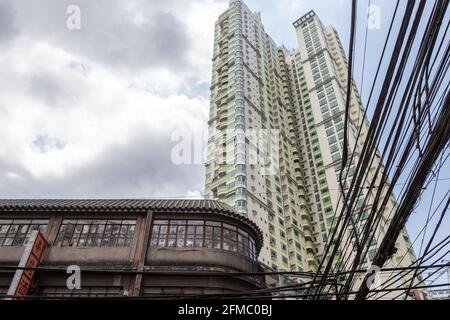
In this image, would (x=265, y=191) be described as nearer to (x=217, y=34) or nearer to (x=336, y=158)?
(x=336, y=158)

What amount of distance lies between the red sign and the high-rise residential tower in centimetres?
3966

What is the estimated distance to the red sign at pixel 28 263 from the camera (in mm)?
14889

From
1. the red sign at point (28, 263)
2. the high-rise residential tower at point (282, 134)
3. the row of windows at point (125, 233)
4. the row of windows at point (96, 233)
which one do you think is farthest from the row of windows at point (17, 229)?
the high-rise residential tower at point (282, 134)

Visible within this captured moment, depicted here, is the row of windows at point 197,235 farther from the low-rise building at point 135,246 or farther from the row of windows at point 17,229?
the row of windows at point 17,229

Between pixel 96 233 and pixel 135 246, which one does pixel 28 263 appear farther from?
pixel 135 246

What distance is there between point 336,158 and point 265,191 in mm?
20011

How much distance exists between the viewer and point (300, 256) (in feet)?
208

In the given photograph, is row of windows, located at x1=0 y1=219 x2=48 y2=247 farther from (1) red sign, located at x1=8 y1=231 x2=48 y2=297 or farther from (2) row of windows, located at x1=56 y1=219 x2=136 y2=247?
(1) red sign, located at x1=8 y1=231 x2=48 y2=297

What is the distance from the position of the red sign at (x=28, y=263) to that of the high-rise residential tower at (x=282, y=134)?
3966 cm

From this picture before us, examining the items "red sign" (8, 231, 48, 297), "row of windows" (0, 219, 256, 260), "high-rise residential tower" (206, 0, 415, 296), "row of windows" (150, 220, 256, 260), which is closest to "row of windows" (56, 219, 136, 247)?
"row of windows" (0, 219, 256, 260)

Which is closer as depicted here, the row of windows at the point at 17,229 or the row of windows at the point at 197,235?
the row of windows at the point at 197,235

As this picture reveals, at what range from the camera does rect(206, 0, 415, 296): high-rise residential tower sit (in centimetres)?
6050

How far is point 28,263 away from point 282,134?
233 ft

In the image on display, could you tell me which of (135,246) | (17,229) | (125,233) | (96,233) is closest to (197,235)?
(135,246)
